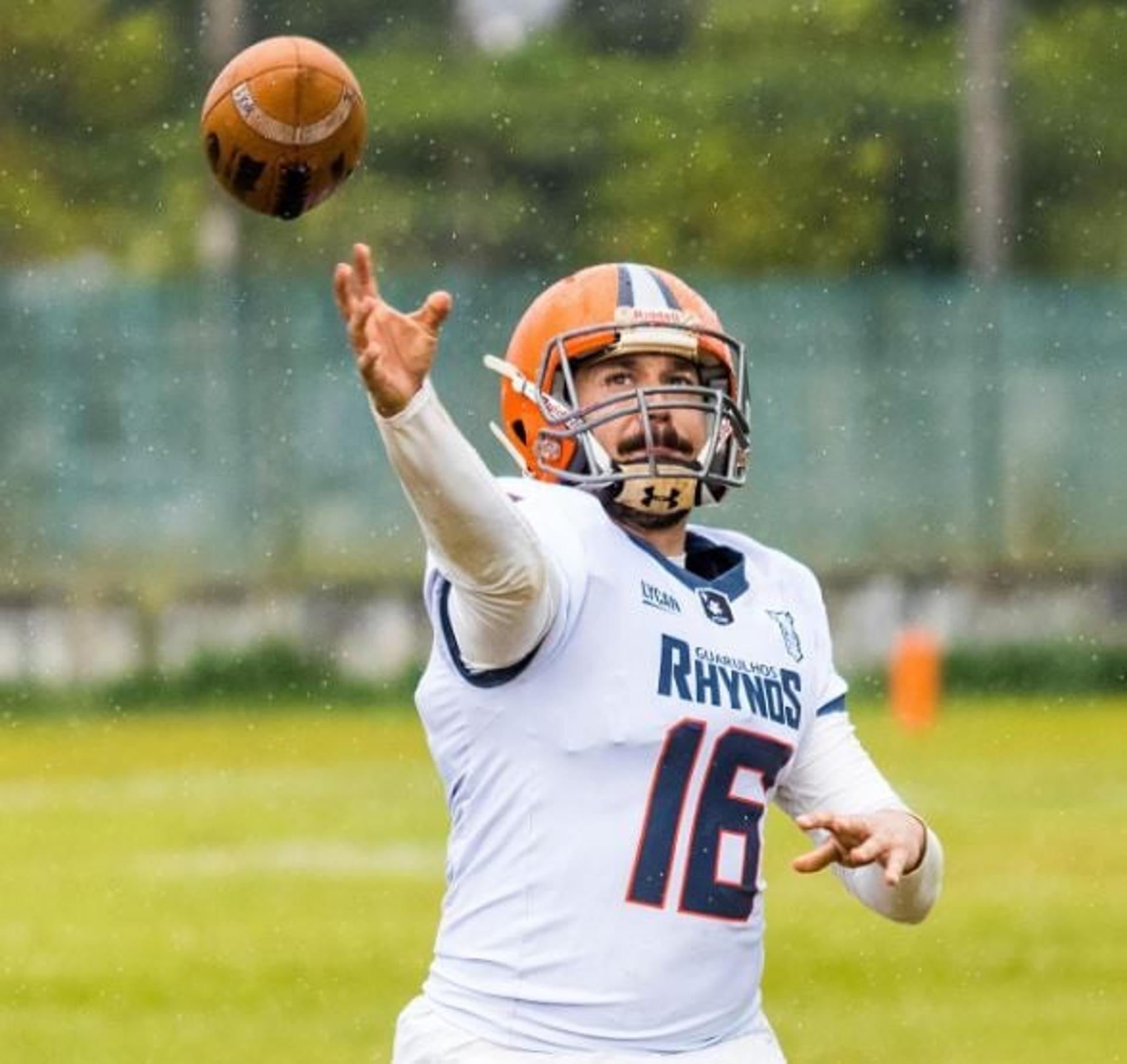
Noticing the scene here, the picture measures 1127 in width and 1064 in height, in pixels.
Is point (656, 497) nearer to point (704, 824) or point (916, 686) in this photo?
point (704, 824)

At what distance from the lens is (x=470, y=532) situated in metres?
3.71

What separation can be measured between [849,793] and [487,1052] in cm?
68

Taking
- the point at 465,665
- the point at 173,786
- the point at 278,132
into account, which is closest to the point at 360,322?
the point at 465,665

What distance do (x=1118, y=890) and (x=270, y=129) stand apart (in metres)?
6.58

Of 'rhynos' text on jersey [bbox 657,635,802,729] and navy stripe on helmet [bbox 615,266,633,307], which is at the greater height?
navy stripe on helmet [bbox 615,266,633,307]

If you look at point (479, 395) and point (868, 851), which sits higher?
point (479, 395)

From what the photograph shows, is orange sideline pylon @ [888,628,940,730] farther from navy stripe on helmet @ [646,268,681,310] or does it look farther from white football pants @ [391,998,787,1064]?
white football pants @ [391,998,787,1064]

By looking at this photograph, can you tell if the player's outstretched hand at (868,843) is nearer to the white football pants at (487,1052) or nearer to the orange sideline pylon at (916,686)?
the white football pants at (487,1052)

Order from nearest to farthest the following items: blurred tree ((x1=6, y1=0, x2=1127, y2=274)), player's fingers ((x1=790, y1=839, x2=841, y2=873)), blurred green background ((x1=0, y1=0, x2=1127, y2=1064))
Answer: player's fingers ((x1=790, y1=839, x2=841, y2=873)) < blurred green background ((x1=0, y1=0, x2=1127, y2=1064)) < blurred tree ((x1=6, y1=0, x2=1127, y2=274))

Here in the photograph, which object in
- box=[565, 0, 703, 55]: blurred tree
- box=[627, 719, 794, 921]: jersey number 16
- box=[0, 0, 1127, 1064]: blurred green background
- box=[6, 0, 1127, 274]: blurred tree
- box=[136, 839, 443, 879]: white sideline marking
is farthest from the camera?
box=[565, 0, 703, 55]: blurred tree

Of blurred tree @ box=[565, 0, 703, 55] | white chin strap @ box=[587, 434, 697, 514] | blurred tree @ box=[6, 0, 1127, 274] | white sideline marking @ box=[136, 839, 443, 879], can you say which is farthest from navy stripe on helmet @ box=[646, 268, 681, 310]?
blurred tree @ box=[565, 0, 703, 55]

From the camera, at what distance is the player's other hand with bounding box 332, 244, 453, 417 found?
3619 mm

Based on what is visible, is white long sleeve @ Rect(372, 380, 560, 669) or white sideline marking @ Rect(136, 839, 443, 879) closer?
white long sleeve @ Rect(372, 380, 560, 669)

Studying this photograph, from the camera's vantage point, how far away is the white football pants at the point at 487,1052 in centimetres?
390
